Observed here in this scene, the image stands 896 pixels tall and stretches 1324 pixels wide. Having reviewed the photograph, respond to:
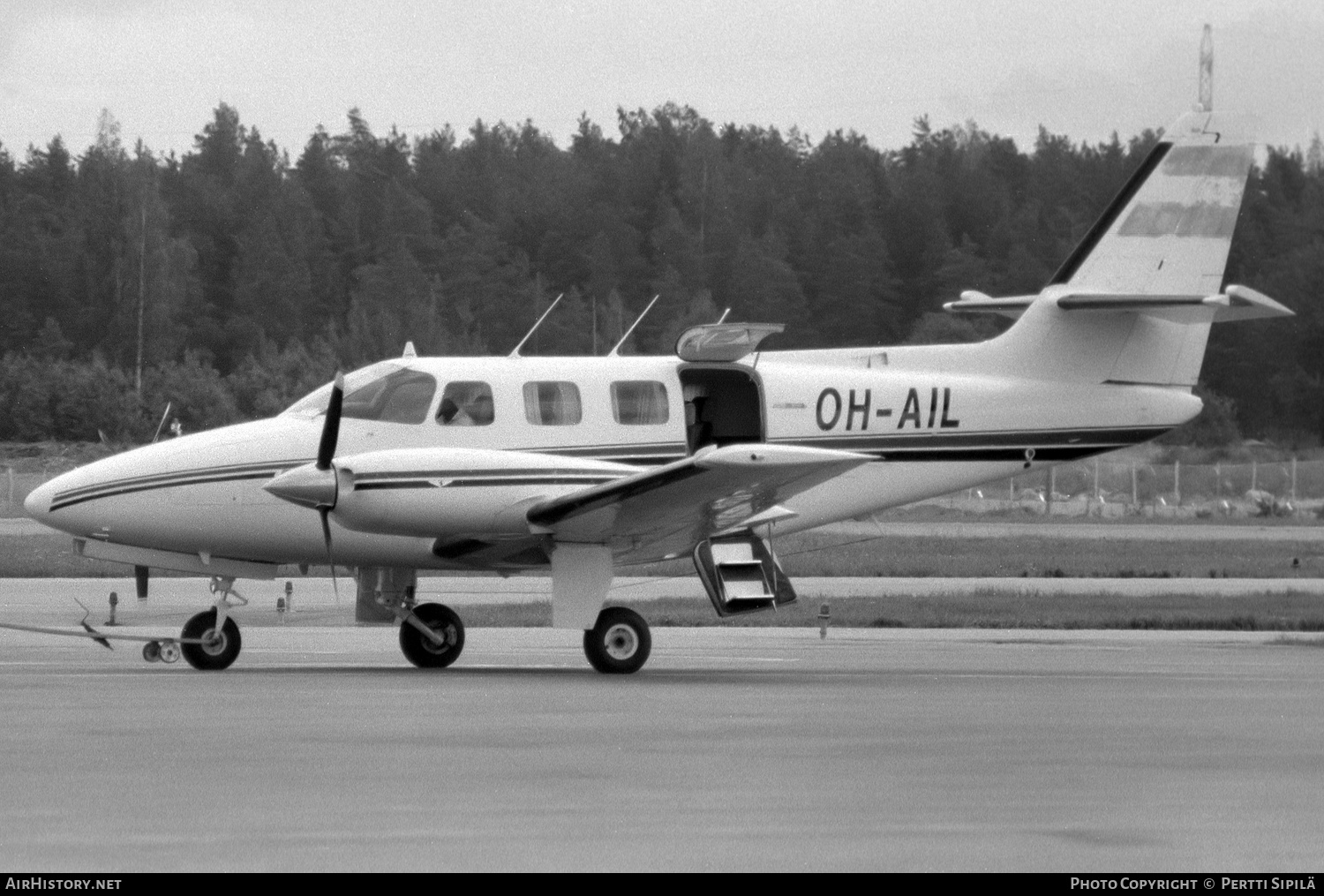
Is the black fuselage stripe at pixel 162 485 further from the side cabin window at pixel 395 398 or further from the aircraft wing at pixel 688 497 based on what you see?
the aircraft wing at pixel 688 497

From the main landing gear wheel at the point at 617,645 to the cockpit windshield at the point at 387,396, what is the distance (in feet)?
7.98

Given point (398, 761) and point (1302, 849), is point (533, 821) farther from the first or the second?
point (1302, 849)

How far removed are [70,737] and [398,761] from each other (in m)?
2.17

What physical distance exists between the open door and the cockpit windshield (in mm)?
2504

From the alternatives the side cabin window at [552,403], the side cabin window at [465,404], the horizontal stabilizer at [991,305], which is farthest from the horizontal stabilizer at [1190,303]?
the side cabin window at [465,404]

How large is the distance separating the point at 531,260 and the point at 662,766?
71.0m

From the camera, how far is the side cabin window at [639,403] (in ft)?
53.6

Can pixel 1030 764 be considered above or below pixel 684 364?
below

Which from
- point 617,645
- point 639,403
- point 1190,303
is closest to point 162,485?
point 617,645

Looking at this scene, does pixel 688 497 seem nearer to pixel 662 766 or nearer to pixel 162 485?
pixel 162 485

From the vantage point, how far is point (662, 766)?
31.8 ft

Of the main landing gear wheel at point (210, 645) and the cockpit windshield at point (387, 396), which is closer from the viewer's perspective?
the main landing gear wheel at point (210, 645)
